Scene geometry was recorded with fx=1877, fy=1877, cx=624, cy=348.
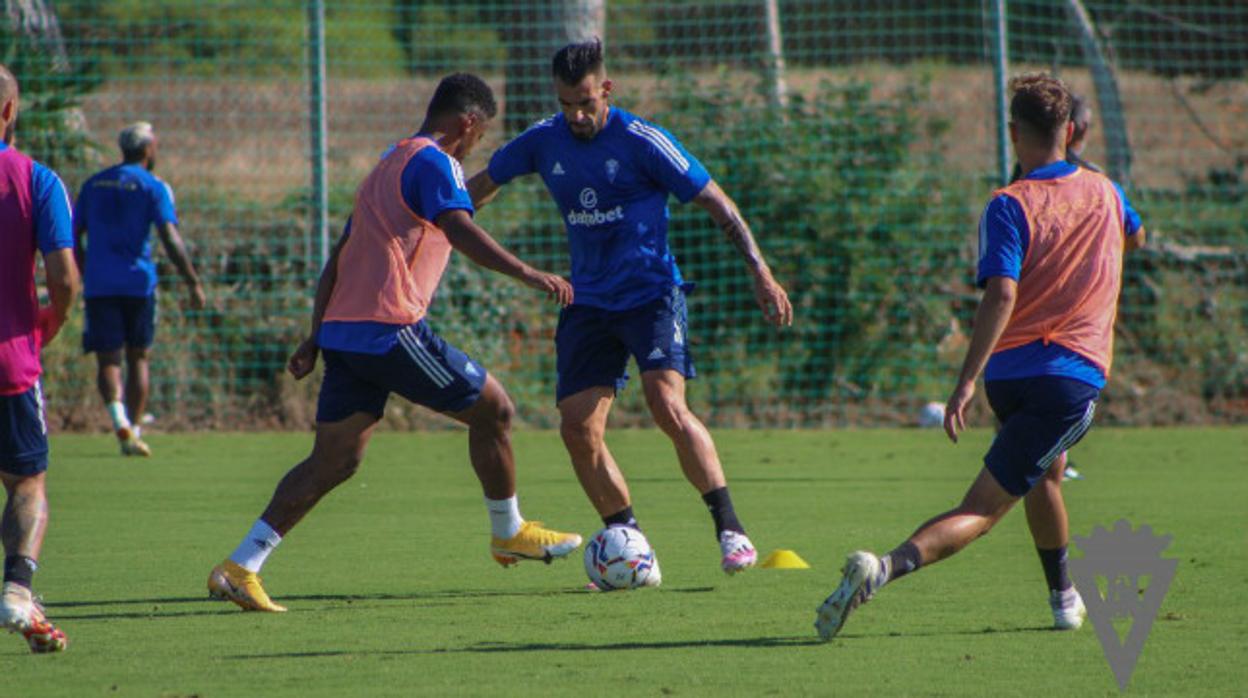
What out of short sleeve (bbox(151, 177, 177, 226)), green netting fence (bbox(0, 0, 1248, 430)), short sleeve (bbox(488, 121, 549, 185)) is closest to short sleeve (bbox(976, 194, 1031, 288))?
short sleeve (bbox(488, 121, 549, 185))

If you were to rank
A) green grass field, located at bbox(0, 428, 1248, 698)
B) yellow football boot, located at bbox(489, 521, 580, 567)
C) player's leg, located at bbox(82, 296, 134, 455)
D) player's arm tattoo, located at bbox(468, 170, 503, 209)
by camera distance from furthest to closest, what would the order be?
player's leg, located at bbox(82, 296, 134, 455) → player's arm tattoo, located at bbox(468, 170, 503, 209) → yellow football boot, located at bbox(489, 521, 580, 567) → green grass field, located at bbox(0, 428, 1248, 698)

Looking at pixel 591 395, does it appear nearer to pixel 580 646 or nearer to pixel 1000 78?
pixel 580 646

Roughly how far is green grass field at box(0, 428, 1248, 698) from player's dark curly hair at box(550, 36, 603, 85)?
2.10 meters

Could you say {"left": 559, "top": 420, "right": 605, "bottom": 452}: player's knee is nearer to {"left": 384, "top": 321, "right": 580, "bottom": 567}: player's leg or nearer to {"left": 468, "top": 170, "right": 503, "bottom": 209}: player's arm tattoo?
{"left": 384, "top": 321, "right": 580, "bottom": 567}: player's leg

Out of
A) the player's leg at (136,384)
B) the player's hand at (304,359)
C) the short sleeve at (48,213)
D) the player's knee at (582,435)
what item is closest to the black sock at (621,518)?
the player's knee at (582,435)

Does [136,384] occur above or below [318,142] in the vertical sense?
below

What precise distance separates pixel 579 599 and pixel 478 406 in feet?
2.98

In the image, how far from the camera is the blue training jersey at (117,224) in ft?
45.9

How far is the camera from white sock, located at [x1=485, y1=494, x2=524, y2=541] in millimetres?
7832

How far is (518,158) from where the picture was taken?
8297mm

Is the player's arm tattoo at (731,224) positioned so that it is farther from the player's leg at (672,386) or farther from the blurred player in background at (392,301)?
the blurred player in background at (392,301)

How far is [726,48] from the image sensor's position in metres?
19.0

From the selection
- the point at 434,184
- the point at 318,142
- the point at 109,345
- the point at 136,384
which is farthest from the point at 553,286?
the point at 318,142

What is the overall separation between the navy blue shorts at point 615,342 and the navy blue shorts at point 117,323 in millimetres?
6857
